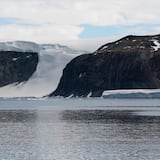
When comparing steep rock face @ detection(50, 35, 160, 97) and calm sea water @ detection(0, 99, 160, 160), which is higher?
calm sea water @ detection(0, 99, 160, 160)

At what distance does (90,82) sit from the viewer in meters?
194

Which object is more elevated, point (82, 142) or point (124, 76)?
point (82, 142)

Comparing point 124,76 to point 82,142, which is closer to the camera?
point 82,142

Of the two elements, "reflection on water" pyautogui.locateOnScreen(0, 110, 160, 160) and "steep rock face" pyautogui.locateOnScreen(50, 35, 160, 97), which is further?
"steep rock face" pyautogui.locateOnScreen(50, 35, 160, 97)

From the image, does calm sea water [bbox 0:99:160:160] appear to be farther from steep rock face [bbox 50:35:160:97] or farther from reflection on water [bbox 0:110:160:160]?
steep rock face [bbox 50:35:160:97]

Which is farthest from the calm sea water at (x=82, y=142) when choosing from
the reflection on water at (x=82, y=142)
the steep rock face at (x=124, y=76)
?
the steep rock face at (x=124, y=76)

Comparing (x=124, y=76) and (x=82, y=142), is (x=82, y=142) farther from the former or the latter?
(x=124, y=76)

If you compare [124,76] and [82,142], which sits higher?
[82,142]

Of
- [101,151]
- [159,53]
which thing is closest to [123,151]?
[101,151]

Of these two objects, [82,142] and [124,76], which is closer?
[82,142]

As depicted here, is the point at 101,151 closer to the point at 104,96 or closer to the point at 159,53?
the point at 104,96

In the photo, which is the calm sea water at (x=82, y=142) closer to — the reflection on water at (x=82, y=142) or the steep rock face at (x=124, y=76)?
the reflection on water at (x=82, y=142)

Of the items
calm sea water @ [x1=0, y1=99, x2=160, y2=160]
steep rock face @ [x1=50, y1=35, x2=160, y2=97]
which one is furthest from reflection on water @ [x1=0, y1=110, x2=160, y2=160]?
steep rock face @ [x1=50, y1=35, x2=160, y2=97]

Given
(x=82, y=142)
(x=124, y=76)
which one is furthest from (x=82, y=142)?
(x=124, y=76)
